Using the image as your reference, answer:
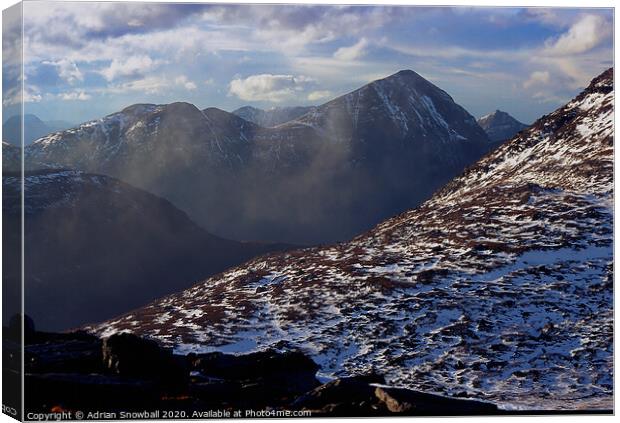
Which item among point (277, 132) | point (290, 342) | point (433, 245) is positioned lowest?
point (290, 342)

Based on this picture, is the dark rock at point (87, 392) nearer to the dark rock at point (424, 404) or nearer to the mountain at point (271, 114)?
the dark rock at point (424, 404)

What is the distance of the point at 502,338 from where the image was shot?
3775 cm

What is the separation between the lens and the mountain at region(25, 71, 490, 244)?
44.0 metres

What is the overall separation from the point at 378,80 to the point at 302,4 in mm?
7749

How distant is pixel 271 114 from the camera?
4100cm

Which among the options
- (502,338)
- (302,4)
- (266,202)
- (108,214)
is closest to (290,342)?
(502,338)

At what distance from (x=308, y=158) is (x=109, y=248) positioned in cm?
1143

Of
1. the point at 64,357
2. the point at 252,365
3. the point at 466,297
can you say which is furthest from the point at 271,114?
the point at 64,357

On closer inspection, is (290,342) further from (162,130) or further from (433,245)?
(162,130)

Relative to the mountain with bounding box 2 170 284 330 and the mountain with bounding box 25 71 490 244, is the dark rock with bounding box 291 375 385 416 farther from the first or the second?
the mountain with bounding box 25 71 490 244

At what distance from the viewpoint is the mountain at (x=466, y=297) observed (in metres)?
35.6

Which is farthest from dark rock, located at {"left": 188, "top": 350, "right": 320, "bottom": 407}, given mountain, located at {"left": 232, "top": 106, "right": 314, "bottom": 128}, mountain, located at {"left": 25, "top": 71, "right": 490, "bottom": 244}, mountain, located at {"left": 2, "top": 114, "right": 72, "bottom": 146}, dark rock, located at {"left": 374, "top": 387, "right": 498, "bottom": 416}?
mountain, located at {"left": 25, "top": 71, "right": 490, "bottom": 244}

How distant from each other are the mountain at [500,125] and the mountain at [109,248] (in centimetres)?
1319

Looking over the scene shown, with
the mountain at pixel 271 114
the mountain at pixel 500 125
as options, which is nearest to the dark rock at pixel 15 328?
the mountain at pixel 271 114
